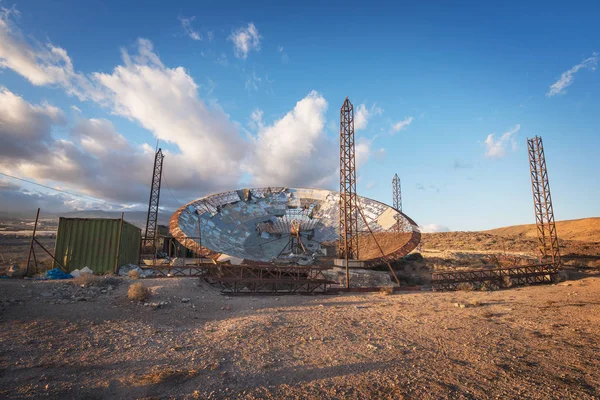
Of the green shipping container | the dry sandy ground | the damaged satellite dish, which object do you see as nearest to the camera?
the dry sandy ground

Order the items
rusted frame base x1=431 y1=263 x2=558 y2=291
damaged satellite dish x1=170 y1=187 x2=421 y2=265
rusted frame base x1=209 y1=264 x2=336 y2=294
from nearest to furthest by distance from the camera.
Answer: rusted frame base x1=209 y1=264 x2=336 y2=294 → rusted frame base x1=431 y1=263 x2=558 y2=291 → damaged satellite dish x1=170 y1=187 x2=421 y2=265

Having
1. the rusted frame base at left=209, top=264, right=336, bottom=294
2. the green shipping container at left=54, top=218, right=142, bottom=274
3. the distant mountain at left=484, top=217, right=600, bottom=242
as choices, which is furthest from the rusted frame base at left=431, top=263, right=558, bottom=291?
the distant mountain at left=484, top=217, right=600, bottom=242

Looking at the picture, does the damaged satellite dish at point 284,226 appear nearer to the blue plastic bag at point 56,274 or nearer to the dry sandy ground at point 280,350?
the blue plastic bag at point 56,274

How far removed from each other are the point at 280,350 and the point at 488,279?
64.7ft

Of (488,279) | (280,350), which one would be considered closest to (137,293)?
(280,350)

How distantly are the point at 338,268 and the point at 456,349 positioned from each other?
16060mm

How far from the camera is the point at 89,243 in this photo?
17703 mm

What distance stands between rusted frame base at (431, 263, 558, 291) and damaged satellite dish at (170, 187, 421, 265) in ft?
11.7

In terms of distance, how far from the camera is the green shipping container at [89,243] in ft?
56.8

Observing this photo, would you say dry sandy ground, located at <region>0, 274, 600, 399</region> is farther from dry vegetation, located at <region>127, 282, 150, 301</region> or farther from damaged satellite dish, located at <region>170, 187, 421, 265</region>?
damaged satellite dish, located at <region>170, 187, 421, 265</region>

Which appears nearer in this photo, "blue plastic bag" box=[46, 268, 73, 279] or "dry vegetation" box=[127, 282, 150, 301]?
"dry vegetation" box=[127, 282, 150, 301]

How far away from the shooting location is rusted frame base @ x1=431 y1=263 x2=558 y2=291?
1991cm

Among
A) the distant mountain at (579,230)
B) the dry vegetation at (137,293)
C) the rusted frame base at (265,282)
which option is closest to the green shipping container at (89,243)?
the rusted frame base at (265,282)

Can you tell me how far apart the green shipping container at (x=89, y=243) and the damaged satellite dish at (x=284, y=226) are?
5.18m
